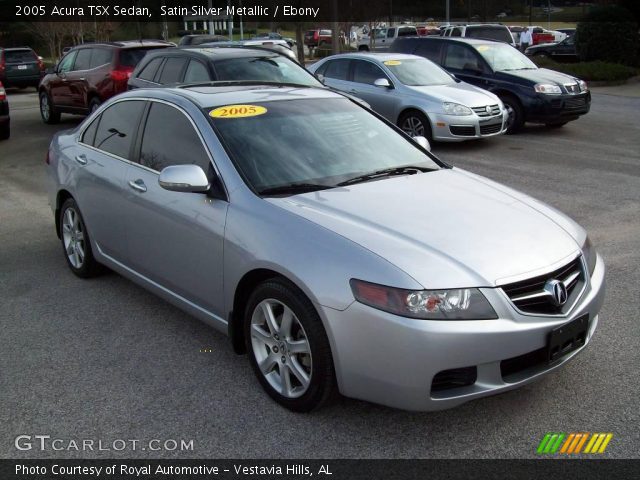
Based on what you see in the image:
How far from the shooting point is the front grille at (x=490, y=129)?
37.2 feet

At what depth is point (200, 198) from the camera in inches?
159

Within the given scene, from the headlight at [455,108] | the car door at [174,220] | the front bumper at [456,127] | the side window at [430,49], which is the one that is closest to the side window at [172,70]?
the front bumper at [456,127]

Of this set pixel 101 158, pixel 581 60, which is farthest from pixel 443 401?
pixel 581 60

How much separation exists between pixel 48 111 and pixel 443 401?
14123 millimetres

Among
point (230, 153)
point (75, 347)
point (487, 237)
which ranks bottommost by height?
point (75, 347)

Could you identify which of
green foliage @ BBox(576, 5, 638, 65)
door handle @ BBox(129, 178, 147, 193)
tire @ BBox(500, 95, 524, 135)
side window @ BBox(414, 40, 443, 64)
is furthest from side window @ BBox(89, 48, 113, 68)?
green foliage @ BBox(576, 5, 638, 65)

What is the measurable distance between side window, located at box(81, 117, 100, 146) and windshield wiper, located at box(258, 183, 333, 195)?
2.21m

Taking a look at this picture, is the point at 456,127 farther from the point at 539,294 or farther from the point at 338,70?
the point at 539,294

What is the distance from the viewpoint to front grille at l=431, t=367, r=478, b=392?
3.09 metres

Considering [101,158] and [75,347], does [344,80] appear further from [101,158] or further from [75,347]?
[75,347]

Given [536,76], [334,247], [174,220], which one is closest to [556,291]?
[334,247]

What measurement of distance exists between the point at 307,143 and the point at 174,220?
3.09ft

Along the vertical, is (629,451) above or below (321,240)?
Answer: below

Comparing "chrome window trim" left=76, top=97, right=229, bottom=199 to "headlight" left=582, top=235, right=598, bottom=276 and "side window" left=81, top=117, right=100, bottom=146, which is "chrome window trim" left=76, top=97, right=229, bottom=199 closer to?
"side window" left=81, top=117, right=100, bottom=146
